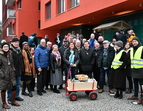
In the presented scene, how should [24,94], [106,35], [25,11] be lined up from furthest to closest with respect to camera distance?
[25,11], [106,35], [24,94]

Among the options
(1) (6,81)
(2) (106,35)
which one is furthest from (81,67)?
(2) (106,35)

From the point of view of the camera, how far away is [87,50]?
26.0 ft

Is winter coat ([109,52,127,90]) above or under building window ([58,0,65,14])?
under

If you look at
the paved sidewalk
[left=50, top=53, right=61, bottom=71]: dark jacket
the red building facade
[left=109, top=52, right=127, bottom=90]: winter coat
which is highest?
the red building facade

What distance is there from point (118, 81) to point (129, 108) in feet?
3.85

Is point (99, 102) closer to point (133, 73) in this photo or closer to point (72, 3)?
point (133, 73)

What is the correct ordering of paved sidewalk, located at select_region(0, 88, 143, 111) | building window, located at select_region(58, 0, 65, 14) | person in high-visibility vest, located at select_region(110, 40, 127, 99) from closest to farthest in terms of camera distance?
paved sidewalk, located at select_region(0, 88, 143, 111), person in high-visibility vest, located at select_region(110, 40, 127, 99), building window, located at select_region(58, 0, 65, 14)

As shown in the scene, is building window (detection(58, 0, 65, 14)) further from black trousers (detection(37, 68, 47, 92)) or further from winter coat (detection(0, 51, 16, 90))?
winter coat (detection(0, 51, 16, 90))

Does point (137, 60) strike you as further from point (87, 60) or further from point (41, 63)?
point (41, 63)

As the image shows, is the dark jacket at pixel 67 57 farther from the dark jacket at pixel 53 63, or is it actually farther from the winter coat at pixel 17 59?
the winter coat at pixel 17 59

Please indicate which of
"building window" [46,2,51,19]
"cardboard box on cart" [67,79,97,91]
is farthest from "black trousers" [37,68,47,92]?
"building window" [46,2,51,19]

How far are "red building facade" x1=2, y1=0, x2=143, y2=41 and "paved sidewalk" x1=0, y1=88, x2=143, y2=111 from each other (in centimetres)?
638

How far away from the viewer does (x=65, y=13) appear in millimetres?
18328

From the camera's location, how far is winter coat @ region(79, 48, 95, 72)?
7848mm
